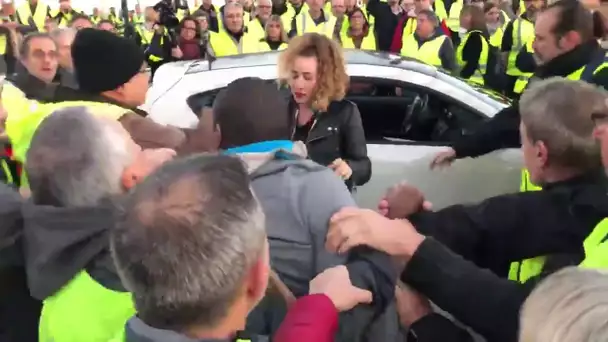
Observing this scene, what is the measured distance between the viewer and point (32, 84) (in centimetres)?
416

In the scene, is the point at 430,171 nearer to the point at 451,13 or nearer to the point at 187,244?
the point at 187,244

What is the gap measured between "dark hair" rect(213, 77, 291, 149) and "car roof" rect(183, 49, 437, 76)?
2.80 metres

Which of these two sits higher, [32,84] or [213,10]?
[32,84]

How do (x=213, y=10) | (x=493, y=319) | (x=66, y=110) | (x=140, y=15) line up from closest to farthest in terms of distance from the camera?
(x=493, y=319), (x=66, y=110), (x=213, y=10), (x=140, y=15)

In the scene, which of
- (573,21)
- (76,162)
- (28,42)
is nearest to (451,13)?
(573,21)

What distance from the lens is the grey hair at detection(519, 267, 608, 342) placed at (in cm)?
92

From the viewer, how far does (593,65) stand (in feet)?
11.2

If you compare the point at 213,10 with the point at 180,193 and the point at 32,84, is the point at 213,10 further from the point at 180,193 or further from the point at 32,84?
the point at 180,193

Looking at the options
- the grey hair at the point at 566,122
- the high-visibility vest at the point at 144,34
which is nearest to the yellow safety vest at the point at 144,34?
the high-visibility vest at the point at 144,34

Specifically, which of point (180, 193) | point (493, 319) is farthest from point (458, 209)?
point (180, 193)

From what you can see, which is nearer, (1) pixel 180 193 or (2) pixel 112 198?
(1) pixel 180 193

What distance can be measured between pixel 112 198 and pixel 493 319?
0.85m

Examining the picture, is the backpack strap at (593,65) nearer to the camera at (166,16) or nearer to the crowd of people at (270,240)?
the crowd of people at (270,240)

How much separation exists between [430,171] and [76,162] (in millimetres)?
3261
